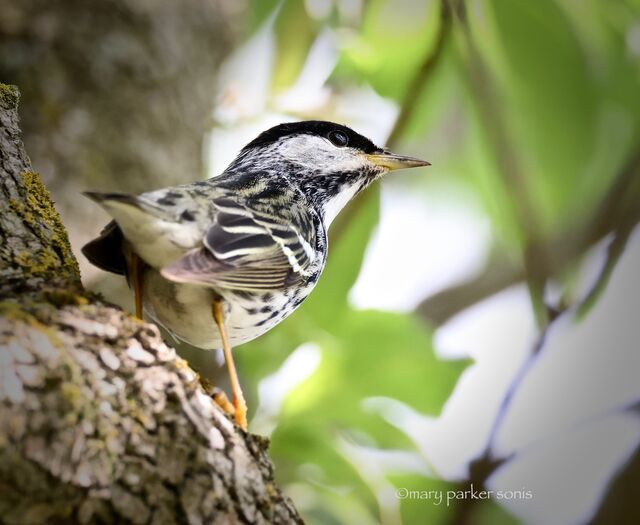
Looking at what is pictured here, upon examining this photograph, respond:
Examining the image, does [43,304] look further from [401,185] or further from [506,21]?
[401,185]

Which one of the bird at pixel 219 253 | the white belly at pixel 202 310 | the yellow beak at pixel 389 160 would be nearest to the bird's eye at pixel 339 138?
the yellow beak at pixel 389 160

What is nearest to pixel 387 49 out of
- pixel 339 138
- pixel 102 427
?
pixel 339 138

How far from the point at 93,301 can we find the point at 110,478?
483 millimetres

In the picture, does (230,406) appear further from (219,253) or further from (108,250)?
(108,250)

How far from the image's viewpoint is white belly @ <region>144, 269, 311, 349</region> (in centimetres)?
274

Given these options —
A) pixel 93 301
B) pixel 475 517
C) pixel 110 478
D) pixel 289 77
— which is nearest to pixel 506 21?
pixel 289 77

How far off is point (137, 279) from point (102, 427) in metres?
0.88

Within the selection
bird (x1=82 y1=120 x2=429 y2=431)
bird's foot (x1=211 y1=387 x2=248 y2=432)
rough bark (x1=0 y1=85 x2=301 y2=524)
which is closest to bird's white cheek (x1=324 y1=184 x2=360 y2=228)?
bird (x1=82 y1=120 x2=429 y2=431)

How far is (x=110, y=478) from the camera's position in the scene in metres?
1.89

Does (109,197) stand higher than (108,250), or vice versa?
(109,197)

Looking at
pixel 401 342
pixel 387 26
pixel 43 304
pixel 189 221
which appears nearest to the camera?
pixel 43 304

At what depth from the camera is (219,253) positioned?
2.50 meters

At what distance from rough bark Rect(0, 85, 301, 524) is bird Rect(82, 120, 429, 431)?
25 centimetres

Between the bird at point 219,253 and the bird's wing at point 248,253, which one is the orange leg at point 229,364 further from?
the bird's wing at point 248,253
